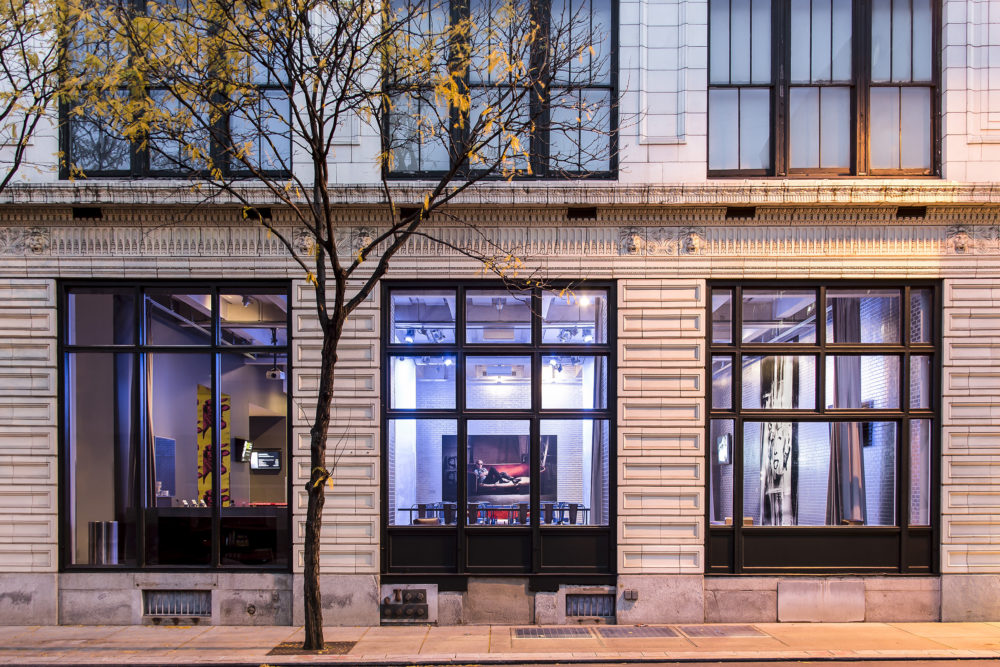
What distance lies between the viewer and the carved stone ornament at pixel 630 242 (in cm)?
1216

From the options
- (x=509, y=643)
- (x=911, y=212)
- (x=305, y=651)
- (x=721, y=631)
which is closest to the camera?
(x=305, y=651)

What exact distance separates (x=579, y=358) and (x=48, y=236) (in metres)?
8.43

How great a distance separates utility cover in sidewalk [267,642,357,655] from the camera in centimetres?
1005

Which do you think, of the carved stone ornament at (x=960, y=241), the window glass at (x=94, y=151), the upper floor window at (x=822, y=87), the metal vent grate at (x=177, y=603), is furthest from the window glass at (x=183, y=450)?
the carved stone ornament at (x=960, y=241)

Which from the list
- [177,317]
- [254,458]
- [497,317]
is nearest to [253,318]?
[177,317]

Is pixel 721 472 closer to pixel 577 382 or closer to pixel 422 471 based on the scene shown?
pixel 577 382

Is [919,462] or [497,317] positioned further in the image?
[497,317]

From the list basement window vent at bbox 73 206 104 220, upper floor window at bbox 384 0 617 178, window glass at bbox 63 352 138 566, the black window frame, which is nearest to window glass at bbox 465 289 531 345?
upper floor window at bbox 384 0 617 178

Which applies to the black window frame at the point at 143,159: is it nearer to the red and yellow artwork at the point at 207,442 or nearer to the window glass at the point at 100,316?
the window glass at the point at 100,316

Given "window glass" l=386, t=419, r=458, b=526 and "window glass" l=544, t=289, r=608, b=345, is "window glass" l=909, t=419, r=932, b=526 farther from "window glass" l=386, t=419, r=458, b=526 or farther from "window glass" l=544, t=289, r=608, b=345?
"window glass" l=386, t=419, r=458, b=526

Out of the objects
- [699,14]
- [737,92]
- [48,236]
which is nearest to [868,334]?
[737,92]

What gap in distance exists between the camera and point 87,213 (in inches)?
476

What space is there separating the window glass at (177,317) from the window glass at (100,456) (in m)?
0.66

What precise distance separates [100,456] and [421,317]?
5.49 m
